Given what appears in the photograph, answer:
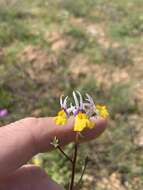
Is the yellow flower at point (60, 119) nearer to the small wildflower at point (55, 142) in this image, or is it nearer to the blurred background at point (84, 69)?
the small wildflower at point (55, 142)

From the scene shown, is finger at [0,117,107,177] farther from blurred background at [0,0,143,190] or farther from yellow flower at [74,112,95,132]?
blurred background at [0,0,143,190]

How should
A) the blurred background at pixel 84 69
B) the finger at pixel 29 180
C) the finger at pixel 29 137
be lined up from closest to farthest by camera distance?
the finger at pixel 29 137, the finger at pixel 29 180, the blurred background at pixel 84 69

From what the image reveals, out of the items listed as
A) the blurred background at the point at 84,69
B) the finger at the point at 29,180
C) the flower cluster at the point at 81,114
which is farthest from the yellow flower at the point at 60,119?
the blurred background at the point at 84,69

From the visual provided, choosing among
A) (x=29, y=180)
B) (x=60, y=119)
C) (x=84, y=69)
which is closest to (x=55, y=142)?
(x=60, y=119)

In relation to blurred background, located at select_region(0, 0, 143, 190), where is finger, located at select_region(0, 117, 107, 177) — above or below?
below

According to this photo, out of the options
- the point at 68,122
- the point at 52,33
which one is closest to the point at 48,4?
the point at 52,33

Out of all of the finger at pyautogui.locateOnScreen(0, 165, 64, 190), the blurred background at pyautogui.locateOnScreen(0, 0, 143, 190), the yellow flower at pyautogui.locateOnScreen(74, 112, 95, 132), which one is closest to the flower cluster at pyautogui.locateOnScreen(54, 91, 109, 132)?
the yellow flower at pyautogui.locateOnScreen(74, 112, 95, 132)
